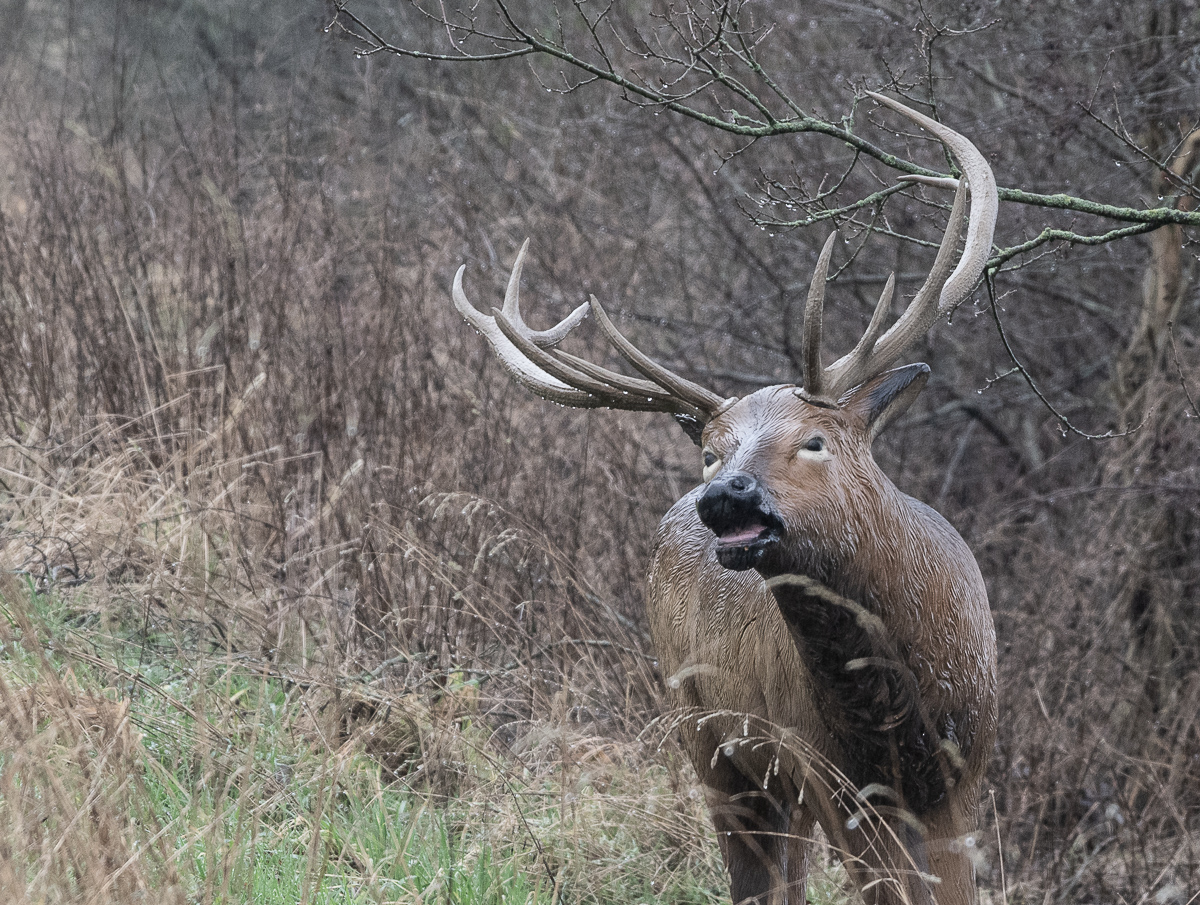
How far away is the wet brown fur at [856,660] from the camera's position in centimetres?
262

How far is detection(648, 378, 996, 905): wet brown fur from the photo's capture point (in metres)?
2.62

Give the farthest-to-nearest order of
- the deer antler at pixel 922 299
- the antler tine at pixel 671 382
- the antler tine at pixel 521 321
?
the antler tine at pixel 521 321
the antler tine at pixel 671 382
the deer antler at pixel 922 299

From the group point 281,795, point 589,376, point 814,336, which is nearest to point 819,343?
point 814,336

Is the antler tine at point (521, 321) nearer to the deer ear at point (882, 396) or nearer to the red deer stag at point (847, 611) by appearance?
the red deer stag at point (847, 611)

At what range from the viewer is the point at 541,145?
9297 millimetres

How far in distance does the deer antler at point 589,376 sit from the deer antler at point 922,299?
256 millimetres

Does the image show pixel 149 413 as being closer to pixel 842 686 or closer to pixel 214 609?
pixel 214 609

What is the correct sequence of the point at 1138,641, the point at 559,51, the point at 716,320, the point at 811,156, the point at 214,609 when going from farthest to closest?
the point at 716,320, the point at 811,156, the point at 1138,641, the point at 214,609, the point at 559,51

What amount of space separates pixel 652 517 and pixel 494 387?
3.58 ft

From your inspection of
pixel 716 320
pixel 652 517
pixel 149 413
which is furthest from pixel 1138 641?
pixel 149 413

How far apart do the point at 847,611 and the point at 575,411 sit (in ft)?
14.5

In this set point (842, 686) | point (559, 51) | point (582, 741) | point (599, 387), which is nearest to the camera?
point (842, 686)

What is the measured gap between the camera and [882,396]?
2.82 m

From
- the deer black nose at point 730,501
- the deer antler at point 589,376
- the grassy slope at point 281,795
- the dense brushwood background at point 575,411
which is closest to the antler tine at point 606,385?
the deer antler at point 589,376
